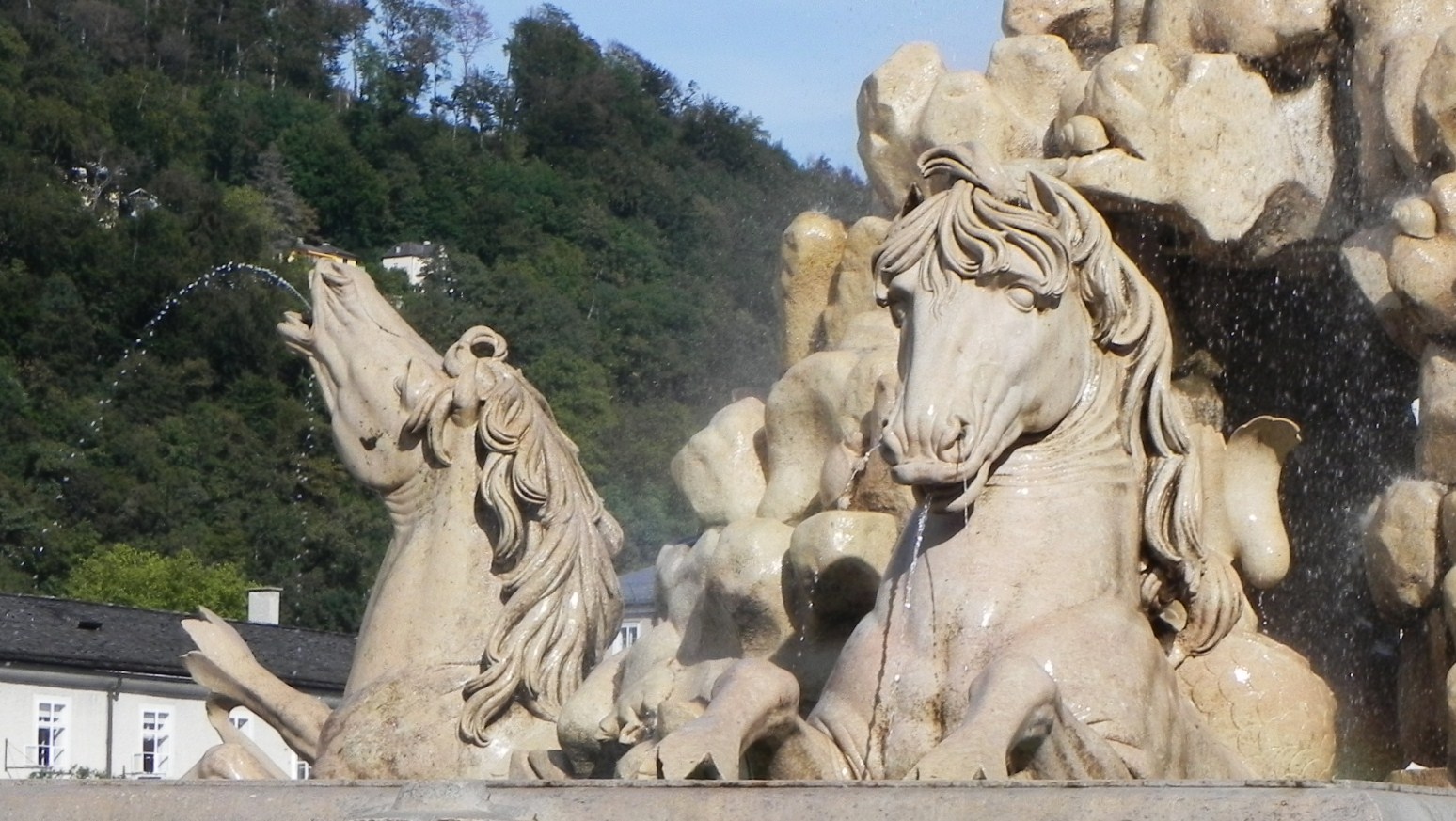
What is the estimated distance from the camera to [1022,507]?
6.14m

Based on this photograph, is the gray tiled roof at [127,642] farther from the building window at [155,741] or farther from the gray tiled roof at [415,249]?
the gray tiled roof at [415,249]

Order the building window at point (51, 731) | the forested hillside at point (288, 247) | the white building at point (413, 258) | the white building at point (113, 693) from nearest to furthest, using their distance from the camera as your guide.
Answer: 1. the building window at point (51, 731)
2. the white building at point (113, 693)
3. the forested hillside at point (288, 247)
4. the white building at point (413, 258)

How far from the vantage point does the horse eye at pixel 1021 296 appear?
606 cm

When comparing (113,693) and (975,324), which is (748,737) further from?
(113,693)

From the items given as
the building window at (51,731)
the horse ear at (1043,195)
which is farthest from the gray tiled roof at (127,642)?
the horse ear at (1043,195)

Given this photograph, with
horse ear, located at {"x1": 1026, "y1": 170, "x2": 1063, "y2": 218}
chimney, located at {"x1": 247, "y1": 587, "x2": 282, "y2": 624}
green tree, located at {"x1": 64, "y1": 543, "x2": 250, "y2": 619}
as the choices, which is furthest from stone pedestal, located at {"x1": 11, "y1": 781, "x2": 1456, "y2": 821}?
green tree, located at {"x1": 64, "y1": 543, "x2": 250, "y2": 619}

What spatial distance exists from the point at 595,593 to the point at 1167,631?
1.84 meters

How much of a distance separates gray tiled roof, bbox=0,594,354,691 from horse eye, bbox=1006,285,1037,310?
28423 mm

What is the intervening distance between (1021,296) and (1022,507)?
49 cm

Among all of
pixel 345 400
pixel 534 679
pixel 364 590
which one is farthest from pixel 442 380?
pixel 364 590

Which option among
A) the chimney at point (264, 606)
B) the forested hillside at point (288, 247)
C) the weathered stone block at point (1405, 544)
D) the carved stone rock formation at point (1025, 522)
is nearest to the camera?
the carved stone rock formation at point (1025, 522)

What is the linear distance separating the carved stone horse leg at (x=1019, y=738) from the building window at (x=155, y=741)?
28.0 meters

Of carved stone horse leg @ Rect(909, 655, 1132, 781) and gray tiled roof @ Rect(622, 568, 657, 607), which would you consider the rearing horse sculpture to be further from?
gray tiled roof @ Rect(622, 568, 657, 607)

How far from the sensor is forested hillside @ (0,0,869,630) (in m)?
52.3
